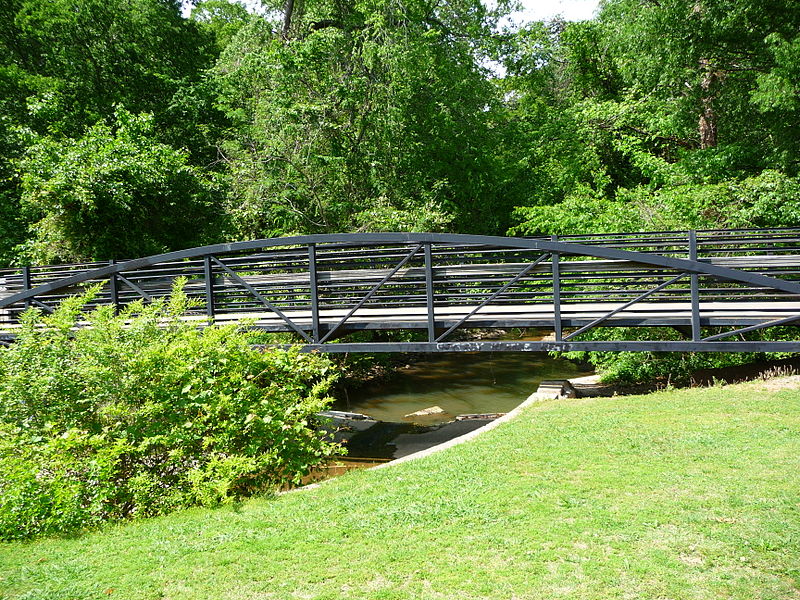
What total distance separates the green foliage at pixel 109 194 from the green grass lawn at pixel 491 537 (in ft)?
46.1

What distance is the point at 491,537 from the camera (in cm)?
543

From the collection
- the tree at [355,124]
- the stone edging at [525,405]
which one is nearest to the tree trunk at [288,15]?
the tree at [355,124]

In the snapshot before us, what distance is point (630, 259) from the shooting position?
8.98m

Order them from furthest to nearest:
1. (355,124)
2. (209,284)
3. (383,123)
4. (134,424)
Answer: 1. (355,124)
2. (383,123)
3. (209,284)
4. (134,424)

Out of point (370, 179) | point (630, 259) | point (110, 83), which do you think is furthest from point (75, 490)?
point (110, 83)

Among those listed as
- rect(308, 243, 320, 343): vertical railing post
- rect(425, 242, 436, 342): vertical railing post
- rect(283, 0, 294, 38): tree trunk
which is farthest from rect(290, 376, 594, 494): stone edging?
rect(283, 0, 294, 38): tree trunk

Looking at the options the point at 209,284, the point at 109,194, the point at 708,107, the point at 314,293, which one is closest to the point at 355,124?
the point at 109,194

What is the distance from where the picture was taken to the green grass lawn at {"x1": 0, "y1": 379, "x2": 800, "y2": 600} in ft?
15.3

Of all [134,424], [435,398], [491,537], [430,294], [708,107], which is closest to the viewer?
[491,537]

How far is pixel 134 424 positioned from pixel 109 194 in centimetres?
1323

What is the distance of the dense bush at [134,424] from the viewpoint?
21.2 ft

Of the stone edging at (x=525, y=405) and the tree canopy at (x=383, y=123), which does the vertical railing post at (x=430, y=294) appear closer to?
Answer: the stone edging at (x=525, y=405)

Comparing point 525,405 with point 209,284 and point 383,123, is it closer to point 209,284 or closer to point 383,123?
point 209,284

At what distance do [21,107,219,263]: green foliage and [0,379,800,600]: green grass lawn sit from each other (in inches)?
553
